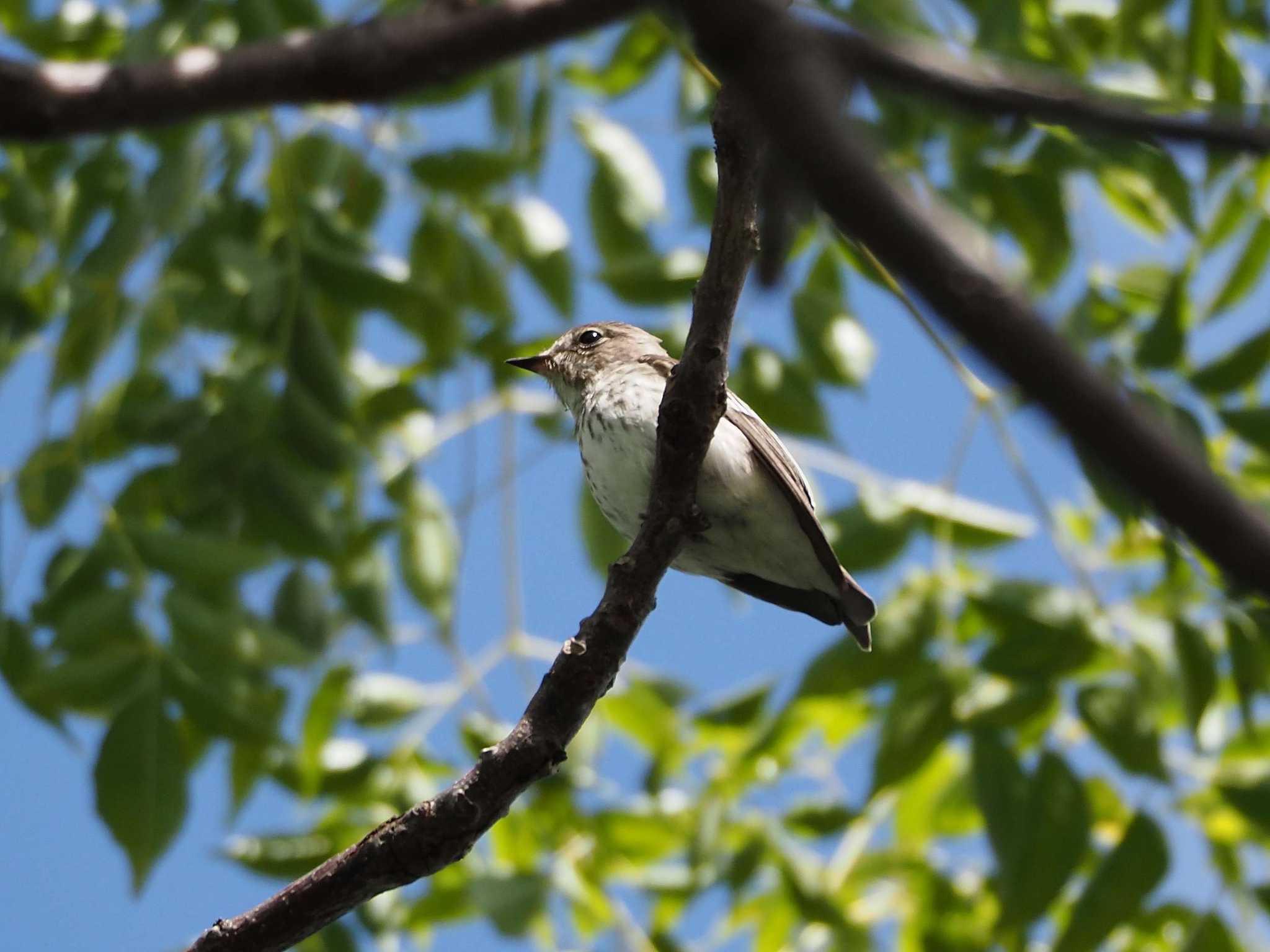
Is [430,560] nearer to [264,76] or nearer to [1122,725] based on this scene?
[1122,725]

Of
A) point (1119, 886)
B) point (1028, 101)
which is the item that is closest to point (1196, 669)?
point (1119, 886)

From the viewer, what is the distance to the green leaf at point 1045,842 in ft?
13.3

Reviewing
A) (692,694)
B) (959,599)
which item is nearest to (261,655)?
(692,694)

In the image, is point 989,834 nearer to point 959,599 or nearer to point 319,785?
point 959,599

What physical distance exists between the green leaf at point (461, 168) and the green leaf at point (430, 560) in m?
1.14

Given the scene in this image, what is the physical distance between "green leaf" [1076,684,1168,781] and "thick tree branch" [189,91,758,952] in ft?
6.66

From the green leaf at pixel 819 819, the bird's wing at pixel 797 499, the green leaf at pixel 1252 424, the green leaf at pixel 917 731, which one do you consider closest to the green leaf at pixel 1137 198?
the green leaf at pixel 1252 424

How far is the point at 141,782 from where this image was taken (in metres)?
3.88

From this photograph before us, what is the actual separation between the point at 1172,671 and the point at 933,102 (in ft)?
16.1

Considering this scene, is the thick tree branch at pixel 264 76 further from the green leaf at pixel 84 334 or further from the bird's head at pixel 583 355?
the bird's head at pixel 583 355

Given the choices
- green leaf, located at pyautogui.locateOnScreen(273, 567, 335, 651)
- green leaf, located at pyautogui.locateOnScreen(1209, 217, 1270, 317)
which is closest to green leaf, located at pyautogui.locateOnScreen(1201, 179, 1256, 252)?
green leaf, located at pyautogui.locateOnScreen(1209, 217, 1270, 317)

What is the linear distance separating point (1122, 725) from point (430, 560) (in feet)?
7.62

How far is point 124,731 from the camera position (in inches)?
153

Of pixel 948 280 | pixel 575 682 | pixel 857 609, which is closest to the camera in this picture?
pixel 948 280
